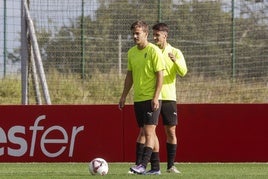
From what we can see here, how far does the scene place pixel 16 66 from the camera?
875 inches

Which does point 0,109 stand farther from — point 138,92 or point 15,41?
point 138,92

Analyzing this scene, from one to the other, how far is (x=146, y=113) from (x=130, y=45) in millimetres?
8671

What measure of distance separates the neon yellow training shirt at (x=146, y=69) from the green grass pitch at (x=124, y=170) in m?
1.15

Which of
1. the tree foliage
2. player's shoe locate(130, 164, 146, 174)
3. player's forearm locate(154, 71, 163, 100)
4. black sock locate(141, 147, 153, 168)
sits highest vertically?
the tree foliage

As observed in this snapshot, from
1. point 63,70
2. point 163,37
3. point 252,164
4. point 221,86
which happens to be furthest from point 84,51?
point 163,37

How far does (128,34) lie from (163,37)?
24.6 ft

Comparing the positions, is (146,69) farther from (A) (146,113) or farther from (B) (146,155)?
(B) (146,155)

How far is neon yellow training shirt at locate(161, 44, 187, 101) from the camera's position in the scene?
15.3 metres

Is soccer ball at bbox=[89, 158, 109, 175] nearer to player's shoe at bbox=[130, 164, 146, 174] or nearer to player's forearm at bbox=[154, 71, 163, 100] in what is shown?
player's shoe at bbox=[130, 164, 146, 174]

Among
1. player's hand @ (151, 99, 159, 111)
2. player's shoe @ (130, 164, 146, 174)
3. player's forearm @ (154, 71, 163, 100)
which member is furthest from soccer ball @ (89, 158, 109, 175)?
player's forearm @ (154, 71, 163, 100)

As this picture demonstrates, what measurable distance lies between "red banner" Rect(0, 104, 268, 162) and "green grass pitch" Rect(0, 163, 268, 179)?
70cm

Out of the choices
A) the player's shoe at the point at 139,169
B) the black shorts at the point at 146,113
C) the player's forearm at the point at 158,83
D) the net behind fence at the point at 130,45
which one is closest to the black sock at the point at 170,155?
the black shorts at the point at 146,113

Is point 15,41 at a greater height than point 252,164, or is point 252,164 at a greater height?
point 15,41

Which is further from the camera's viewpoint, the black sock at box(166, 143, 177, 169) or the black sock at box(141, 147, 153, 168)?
the black sock at box(166, 143, 177, 169)
